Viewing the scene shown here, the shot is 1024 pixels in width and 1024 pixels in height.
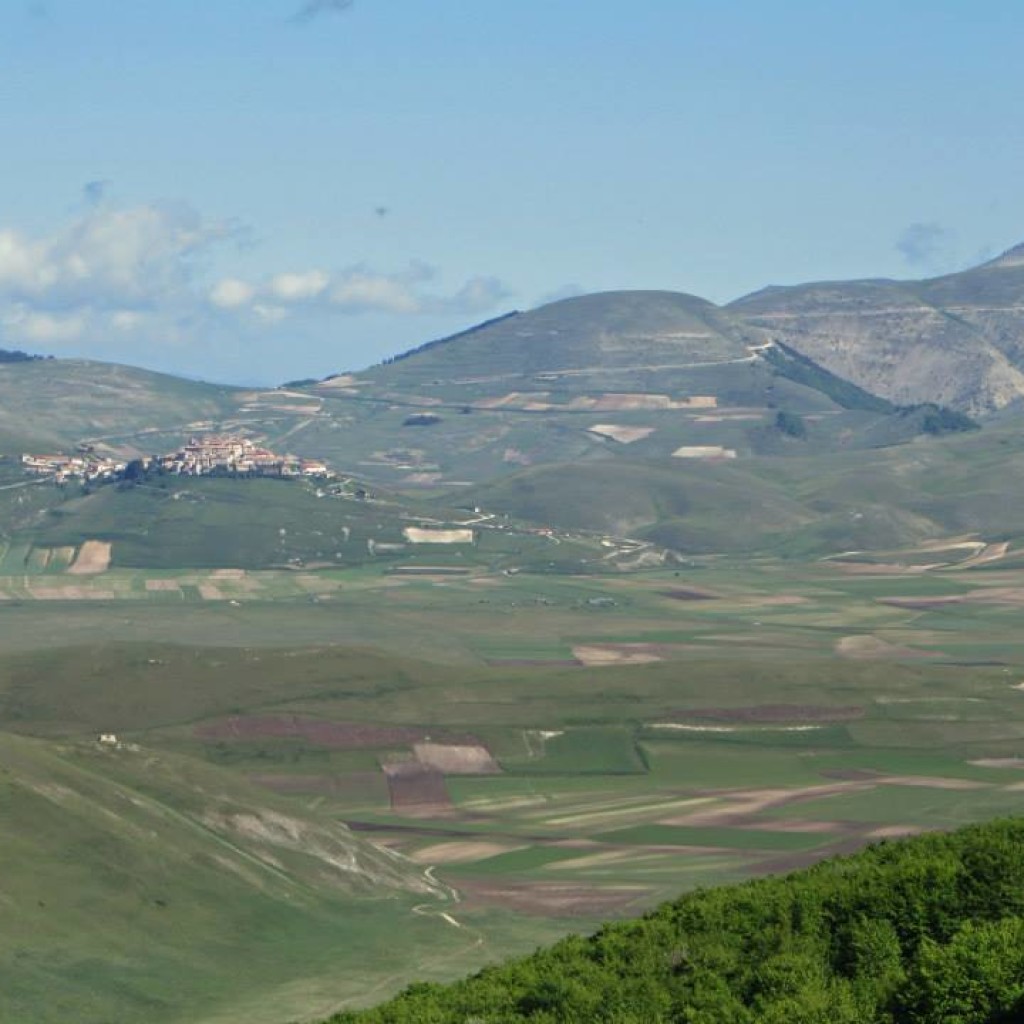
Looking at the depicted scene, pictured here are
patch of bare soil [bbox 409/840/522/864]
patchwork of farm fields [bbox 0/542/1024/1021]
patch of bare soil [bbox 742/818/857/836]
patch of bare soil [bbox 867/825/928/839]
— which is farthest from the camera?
patch of bare soil [bbox 742/818/857/836]

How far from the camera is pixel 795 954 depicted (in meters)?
73.6

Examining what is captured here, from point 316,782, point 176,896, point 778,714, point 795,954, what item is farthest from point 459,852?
point 795,954

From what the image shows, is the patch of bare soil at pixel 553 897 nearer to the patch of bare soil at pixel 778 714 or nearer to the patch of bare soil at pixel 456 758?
the patch of bare soil at pixel 456 758

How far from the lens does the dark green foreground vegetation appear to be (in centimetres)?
6294

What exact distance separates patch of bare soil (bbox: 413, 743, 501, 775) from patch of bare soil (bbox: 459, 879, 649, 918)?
112 ft

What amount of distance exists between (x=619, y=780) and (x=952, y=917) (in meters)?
78.8

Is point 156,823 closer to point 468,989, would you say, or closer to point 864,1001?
point 468,989

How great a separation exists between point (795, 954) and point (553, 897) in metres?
44.0

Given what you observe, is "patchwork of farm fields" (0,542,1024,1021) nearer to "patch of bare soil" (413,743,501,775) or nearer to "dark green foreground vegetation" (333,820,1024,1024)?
"patch of bare soil" (413,743,501,775)

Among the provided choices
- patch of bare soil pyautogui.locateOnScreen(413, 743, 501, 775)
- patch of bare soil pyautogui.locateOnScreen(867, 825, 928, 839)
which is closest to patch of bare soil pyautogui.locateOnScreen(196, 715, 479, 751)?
patch of bare soil pyautogui.locateOnScreen(413, 743, 501, 775)

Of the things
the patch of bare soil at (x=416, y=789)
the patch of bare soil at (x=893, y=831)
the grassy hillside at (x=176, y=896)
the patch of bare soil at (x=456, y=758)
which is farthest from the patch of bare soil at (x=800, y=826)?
the patch of bare soil at (x=456, y=758)

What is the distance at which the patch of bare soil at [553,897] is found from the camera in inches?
4456

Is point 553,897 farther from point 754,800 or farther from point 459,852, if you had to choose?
point 754,800

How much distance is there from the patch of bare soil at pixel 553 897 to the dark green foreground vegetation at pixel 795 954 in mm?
28875
